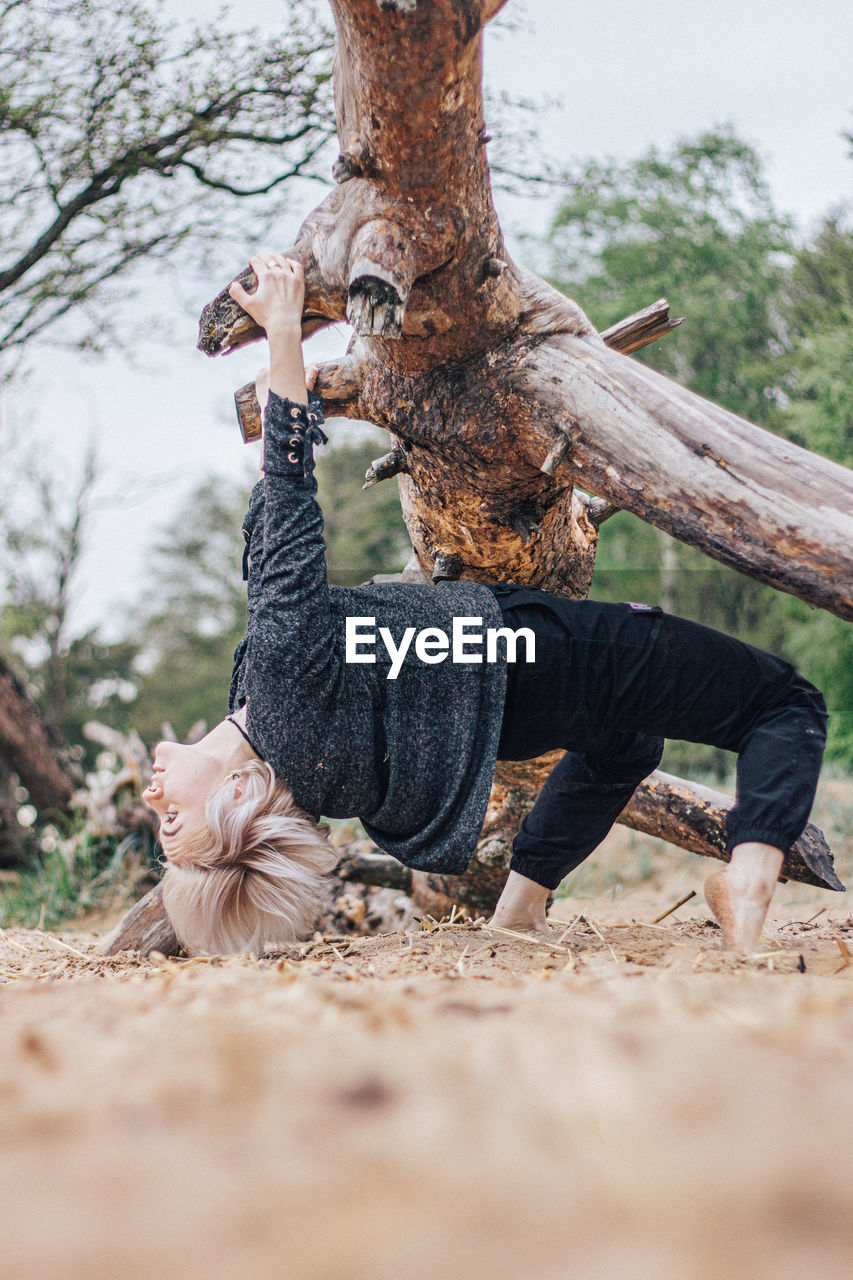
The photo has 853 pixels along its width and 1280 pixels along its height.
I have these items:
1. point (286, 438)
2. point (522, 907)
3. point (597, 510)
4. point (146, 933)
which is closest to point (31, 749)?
point (146, 933)

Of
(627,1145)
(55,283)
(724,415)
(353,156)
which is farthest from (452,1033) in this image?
(55,283)

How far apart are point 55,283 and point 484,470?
443 cm

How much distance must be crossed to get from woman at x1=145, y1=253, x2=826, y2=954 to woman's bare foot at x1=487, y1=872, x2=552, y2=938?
0.61 metres

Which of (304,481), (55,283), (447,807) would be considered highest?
(55,283)

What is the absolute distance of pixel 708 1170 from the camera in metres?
0.66

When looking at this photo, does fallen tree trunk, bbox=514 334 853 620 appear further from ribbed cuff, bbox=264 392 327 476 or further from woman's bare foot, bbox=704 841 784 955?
ribbed cuff, bbox=264 392 327 476

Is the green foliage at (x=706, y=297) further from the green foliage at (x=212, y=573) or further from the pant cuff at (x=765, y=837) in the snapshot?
the pant cuff at (x=765, y=837)

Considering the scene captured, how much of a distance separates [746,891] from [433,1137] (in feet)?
4.24

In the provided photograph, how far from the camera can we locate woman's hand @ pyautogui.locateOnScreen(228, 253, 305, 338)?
84.5 inches

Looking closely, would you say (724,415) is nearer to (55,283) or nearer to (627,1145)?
(627,1145)

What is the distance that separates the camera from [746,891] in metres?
1.83

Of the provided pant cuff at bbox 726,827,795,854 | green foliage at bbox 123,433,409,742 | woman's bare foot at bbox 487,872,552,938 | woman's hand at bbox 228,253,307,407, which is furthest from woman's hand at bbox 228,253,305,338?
green foliage at bbox 123,433,409,742

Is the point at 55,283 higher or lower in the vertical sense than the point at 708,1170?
higher

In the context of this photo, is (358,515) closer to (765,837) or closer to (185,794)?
(185,794)
